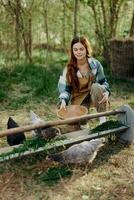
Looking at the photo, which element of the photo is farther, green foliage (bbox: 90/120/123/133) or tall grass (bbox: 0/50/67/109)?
tall grass (bbox: 0/50/67/109)

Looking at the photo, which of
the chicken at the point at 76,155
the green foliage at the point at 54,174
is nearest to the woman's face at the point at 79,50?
the chicken at the point at 76,155

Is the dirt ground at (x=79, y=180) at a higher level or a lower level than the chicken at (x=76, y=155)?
lower

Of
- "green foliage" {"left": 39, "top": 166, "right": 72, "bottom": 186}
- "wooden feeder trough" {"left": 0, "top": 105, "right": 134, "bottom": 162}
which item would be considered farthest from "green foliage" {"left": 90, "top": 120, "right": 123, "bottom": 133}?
"green foliage" {"left": 39, "top": 166, "right": 72, "bottom": 186}

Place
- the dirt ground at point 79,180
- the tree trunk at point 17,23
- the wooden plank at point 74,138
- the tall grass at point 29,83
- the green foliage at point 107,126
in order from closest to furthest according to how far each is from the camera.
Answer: the dirt ground at point 79,180
the wooden plank at point 74,138
the green foliage at point 107,126
the tall grass at point 29,83
the tree trunk at point 17,23

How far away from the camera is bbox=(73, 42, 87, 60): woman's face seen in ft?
15.7

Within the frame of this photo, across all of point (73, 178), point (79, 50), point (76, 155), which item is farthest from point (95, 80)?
point (73, 178)

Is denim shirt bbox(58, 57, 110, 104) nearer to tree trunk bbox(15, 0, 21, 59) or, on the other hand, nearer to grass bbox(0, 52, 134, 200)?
grass bbox(0, 52, 134, 200)

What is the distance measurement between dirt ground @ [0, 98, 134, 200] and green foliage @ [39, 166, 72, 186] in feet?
0.13

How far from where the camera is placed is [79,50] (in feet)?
15.7

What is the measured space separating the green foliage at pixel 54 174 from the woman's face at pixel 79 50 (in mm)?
1279

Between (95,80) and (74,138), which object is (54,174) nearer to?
(74,138)

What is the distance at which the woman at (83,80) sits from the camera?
481 centimetres

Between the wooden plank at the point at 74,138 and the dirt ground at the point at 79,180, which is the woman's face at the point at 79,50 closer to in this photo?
the wooden plank at the point at 74,138

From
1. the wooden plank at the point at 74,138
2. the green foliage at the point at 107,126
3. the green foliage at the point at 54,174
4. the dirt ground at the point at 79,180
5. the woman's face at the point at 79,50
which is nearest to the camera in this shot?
the dirt ground at the point at 79,180
